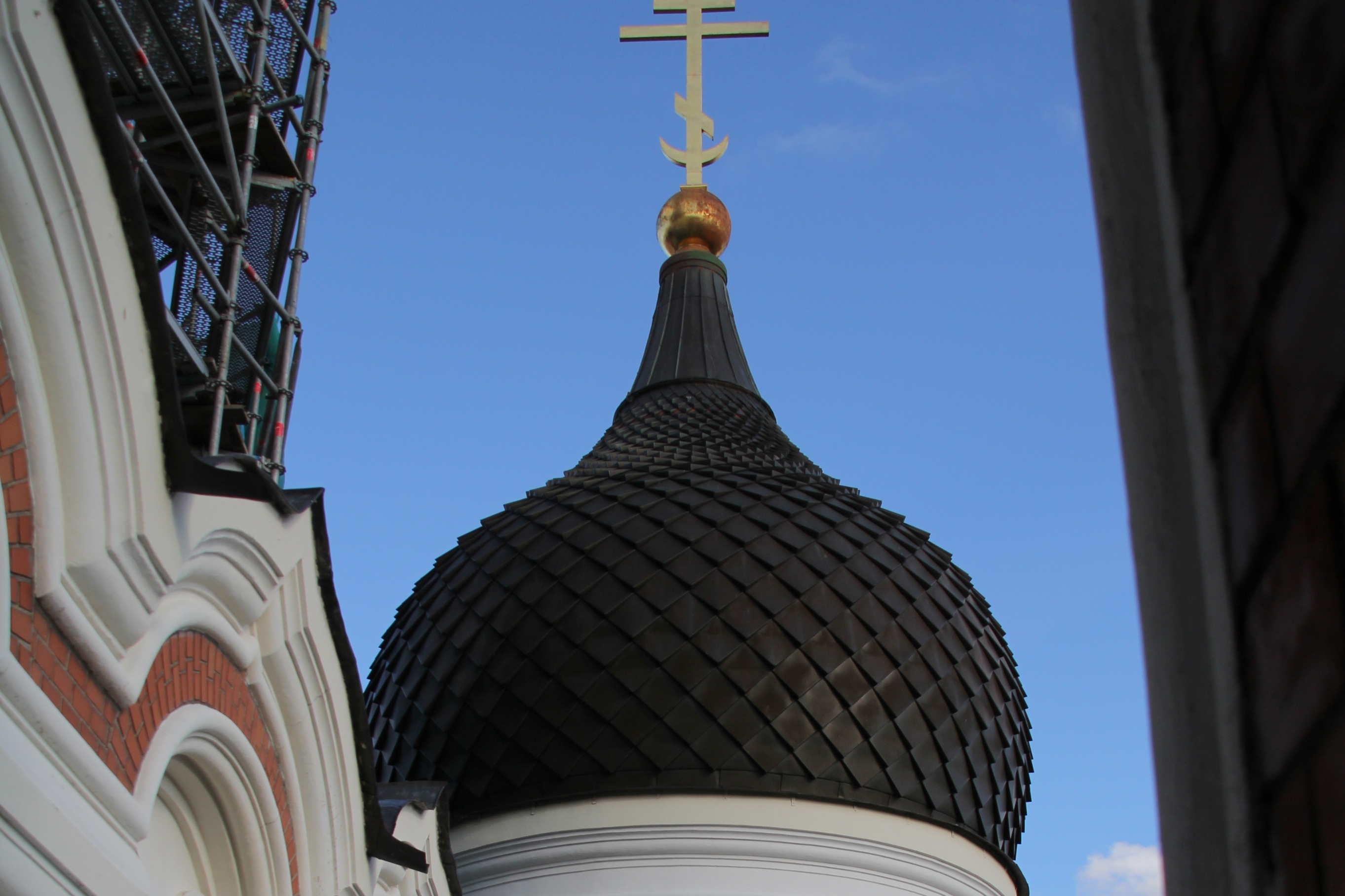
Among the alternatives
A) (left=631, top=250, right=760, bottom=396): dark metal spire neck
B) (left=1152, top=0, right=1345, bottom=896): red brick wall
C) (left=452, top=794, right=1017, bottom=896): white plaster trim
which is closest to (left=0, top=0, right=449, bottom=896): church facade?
(left=1152, top=0, right=1345, bottom=896): red brick wall

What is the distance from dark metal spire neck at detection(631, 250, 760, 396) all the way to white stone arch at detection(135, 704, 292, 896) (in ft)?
28.8

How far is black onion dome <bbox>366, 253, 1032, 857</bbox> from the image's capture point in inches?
346

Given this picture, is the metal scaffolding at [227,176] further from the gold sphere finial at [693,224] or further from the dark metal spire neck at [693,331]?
the gold sphere finial at [693,224]

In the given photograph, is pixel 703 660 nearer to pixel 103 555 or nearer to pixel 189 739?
pixel 189 739

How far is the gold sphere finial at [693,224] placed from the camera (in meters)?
14.4

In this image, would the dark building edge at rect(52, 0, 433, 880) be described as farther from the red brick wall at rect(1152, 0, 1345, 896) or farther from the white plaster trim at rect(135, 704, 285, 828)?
the red brick wall at rect(1152, 0, 1345, 896)

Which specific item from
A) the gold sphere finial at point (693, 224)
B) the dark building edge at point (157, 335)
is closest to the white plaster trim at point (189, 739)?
the dark building edge at point (157, 335)

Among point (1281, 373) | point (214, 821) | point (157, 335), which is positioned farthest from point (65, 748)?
point (1281, 373)

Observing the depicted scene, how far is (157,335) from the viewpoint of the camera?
12.1ft

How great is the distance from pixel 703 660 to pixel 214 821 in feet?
15.3

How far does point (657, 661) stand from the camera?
29.4 ft

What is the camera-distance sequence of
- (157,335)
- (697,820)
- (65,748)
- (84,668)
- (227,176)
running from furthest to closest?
1. (697,820)
2. (227,176)
3. (157,335)
4. (84,668)
5. (65,748)

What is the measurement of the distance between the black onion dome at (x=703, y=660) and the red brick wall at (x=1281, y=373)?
815 centimetres

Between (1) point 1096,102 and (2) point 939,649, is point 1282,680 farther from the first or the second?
(2) point 939,649
